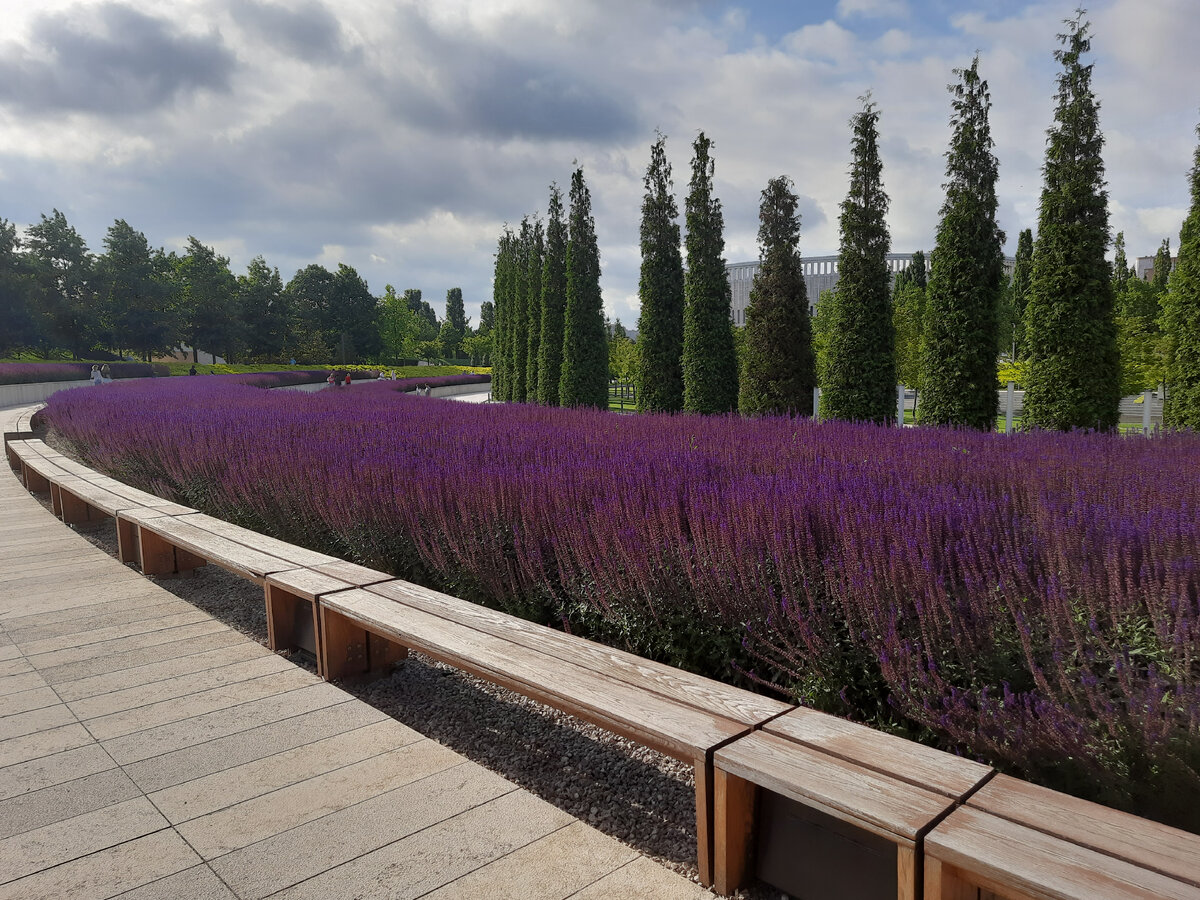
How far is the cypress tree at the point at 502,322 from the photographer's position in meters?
25.9

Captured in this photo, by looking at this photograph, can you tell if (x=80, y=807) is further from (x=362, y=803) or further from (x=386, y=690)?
(x=386, y=690)

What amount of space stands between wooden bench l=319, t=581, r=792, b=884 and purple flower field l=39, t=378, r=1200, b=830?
1.49ft

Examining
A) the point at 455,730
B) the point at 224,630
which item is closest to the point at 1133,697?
the point at 455,730

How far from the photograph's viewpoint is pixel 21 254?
41.4m

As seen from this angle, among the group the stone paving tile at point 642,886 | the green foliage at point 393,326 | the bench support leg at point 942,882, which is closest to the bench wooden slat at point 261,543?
the stone paving tile at point 642,886

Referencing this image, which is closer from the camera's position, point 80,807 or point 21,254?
point 80,807

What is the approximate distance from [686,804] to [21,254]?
51.4m

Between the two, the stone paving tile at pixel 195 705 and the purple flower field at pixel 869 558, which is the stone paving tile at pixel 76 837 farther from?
the purple flower field at pixel 869 558

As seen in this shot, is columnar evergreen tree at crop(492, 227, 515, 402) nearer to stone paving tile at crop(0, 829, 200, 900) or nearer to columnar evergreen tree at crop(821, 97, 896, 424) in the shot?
columnar evergreen tree at crop(821, 97, 896, 424)

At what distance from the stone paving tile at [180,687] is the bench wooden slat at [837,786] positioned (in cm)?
216

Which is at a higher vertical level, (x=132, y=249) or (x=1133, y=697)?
(x=132, y=249)

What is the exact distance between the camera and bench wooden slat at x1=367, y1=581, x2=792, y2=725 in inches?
78.4

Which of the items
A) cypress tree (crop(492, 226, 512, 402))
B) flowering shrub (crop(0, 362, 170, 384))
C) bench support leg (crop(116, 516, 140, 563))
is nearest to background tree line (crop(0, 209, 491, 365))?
flowering shrub (crop(0, 362, 170, 384))

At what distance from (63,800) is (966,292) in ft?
36.4
